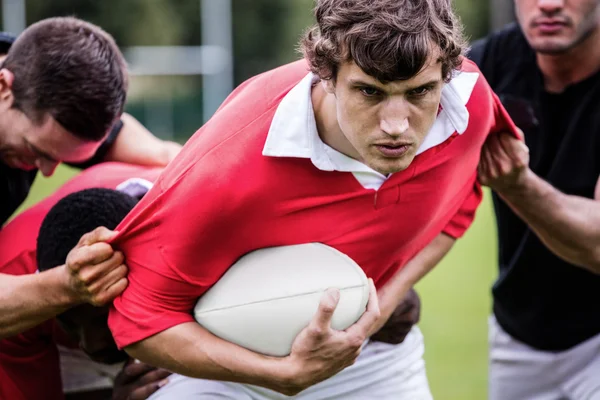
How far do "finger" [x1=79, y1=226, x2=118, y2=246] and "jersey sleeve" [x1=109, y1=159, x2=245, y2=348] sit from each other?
0.03 meters

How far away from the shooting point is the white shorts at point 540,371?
177 inches

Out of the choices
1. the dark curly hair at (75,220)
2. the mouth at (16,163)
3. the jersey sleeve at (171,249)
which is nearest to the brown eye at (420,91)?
the jersey sleeve at (171,249)

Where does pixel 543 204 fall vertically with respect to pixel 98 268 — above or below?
below

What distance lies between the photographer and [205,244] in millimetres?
2877

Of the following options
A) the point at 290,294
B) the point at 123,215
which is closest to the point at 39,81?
the point at 123,215

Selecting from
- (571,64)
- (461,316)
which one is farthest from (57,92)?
(461,316)

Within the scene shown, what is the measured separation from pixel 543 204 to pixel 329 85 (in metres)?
1.35

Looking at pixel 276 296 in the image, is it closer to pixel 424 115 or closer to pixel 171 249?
pixel 171 249

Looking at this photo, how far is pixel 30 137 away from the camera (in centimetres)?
363

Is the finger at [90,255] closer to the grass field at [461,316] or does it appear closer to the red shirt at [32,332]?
the red shirt at [32,332]

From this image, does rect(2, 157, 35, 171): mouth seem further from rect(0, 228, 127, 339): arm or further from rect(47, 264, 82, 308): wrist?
rect(47, 264, 82, 308): wrist

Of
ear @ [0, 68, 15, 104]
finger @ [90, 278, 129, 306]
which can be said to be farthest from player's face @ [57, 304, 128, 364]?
ear @ [0, 68, 15, 104]

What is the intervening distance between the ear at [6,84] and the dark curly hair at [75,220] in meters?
0.52

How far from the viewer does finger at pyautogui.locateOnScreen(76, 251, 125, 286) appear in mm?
2963
